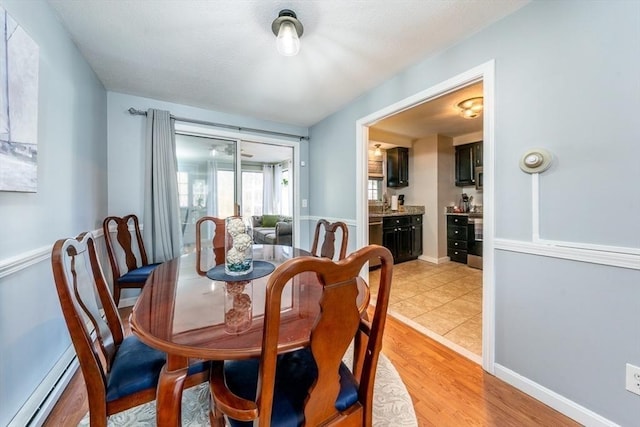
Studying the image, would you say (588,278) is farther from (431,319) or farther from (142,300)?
(142,300)

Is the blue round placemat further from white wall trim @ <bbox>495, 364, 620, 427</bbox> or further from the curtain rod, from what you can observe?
the curtain rod

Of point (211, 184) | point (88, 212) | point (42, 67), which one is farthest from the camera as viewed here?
point (211, 184)

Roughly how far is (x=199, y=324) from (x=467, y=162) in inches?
203

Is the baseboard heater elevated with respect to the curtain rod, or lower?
lower

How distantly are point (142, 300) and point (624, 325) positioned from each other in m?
2.25

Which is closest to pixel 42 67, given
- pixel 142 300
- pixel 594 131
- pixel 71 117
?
pixel 71 117

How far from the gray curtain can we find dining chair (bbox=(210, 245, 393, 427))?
2.35 m

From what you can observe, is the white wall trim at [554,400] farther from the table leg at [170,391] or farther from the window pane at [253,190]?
the window pane at [253,190]

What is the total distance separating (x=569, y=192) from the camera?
135 cm

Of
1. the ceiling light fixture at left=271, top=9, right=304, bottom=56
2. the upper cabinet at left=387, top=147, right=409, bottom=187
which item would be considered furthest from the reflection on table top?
the upper cabinet at left=387, top=147, right=409, bottom=187

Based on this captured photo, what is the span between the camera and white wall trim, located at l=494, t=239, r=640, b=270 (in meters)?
1.17

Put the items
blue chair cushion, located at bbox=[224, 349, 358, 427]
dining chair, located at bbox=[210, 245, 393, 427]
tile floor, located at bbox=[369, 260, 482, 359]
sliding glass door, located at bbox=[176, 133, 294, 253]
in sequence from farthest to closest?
sliding glass door, located at bbox=[176, 133, 294, 253] < tile floor, located at bbox=[369, 260, 482, 359] < blue chair cushion, located at bbox=[224, 349, 358, 427] < dining chair, located at bbox=[210, 245, 393, 427]

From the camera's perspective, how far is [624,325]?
118 cm

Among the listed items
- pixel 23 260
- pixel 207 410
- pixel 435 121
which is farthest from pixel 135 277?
pixel 435 121
